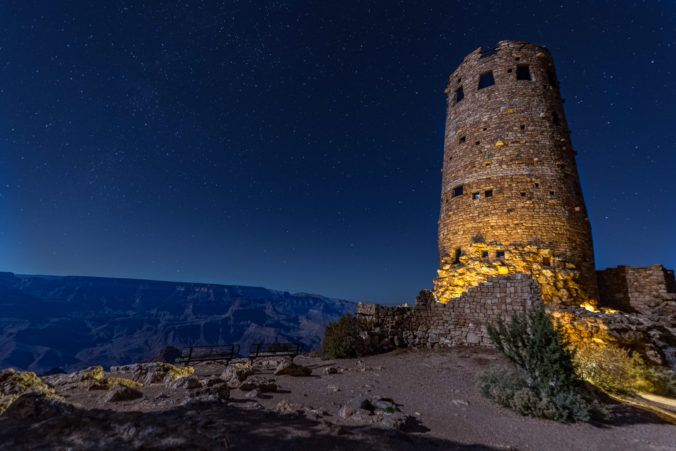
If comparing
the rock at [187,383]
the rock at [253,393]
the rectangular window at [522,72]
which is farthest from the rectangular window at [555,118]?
the rock at [187,383]

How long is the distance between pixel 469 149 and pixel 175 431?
621 inches

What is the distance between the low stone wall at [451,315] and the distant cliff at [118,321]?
306 ft

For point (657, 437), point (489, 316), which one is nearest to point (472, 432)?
point (657, 437)

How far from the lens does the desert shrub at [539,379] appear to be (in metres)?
6.01

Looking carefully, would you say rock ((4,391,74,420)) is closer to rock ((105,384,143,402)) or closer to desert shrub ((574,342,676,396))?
rock ((105,384,143,402))

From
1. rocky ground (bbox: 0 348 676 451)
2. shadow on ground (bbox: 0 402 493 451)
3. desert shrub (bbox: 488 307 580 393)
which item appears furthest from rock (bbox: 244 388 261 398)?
desert shrub (bbox: 488 307 580 393)

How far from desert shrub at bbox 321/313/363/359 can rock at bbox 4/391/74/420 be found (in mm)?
8415

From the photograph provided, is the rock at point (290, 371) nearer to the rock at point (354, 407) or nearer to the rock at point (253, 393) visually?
the rock at point (253, 393)

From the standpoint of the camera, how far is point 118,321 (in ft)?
431

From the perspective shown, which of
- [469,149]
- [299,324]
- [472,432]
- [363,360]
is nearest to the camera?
[472,432]

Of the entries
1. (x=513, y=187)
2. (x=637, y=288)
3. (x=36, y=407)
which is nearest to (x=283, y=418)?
(x=36, y=407)

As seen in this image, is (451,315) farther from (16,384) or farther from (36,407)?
(16,384)

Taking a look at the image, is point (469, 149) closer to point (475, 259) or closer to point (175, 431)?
point (475, 259)

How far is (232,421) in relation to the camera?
4.74m
